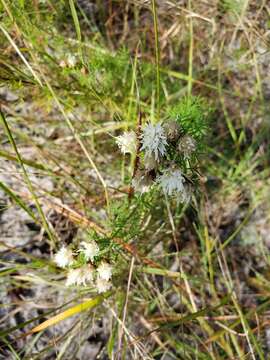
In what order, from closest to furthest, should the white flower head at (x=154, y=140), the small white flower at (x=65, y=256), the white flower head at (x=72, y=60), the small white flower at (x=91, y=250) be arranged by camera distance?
1. the white flower head at (x=154, y=140)
2. the small white flower at (x=91, y=250)
3. the small white flower at (x=65, y=256)
4. the white flower head at (x=72, y=60)

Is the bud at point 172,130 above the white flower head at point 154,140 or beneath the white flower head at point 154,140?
above

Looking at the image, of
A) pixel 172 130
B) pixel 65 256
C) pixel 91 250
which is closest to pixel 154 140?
pixel 172 130

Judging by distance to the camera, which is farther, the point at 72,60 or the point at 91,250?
the point at 72,60

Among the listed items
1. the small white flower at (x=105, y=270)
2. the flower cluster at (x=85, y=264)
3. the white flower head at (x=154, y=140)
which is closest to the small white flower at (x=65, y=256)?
the flower cluster at (x=85, y=264)

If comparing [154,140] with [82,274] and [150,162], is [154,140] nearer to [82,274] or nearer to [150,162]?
[150,162]

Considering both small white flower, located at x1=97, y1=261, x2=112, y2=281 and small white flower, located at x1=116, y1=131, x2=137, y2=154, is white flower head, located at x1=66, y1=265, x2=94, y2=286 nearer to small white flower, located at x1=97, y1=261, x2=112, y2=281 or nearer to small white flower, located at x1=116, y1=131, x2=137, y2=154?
small white flower, located at x1=97, y1=261, x2=112, y2=281

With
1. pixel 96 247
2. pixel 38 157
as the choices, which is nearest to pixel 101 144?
pixel 38 157

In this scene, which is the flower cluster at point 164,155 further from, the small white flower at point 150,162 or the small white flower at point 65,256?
the small white flower at point 65,256
